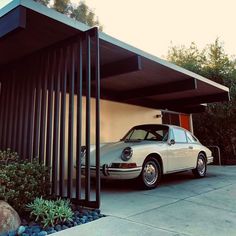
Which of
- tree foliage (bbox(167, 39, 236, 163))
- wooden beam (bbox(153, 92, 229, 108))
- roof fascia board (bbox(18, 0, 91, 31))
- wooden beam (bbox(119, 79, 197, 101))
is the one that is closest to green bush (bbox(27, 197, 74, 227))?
roof fascia board (bbox(18, 0, 91, 31))

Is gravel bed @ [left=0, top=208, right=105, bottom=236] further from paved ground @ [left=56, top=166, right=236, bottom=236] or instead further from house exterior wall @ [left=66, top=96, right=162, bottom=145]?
house exterior wall @ [left=66, top=96, right=162, bottom=145]

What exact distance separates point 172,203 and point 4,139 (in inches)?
141

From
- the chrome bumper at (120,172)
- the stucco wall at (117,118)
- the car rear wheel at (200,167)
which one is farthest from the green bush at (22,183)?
the car rear wheel at (200,167)

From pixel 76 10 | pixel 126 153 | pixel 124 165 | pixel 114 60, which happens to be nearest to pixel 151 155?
pixel 126 153

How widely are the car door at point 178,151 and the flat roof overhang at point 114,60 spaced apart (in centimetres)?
138

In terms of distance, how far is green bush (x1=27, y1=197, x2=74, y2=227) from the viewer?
138 inches

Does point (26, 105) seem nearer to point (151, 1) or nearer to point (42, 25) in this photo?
point (42, 25)

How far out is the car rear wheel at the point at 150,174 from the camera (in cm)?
566

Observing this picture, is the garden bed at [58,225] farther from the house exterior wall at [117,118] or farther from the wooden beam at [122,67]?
the house exterior wall at [117,118]

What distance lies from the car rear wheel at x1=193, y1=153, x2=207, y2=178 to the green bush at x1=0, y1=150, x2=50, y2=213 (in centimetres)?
443

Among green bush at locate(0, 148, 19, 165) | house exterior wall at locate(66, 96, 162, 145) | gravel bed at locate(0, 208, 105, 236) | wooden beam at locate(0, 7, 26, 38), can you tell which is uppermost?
wooden beam at locate(0, 7, 26, 38)

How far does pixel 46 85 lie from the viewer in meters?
5.05

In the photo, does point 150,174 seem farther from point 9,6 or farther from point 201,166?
point 9,6

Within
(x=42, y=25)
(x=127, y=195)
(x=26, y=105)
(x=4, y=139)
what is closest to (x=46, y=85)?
(x=26, y=105)
